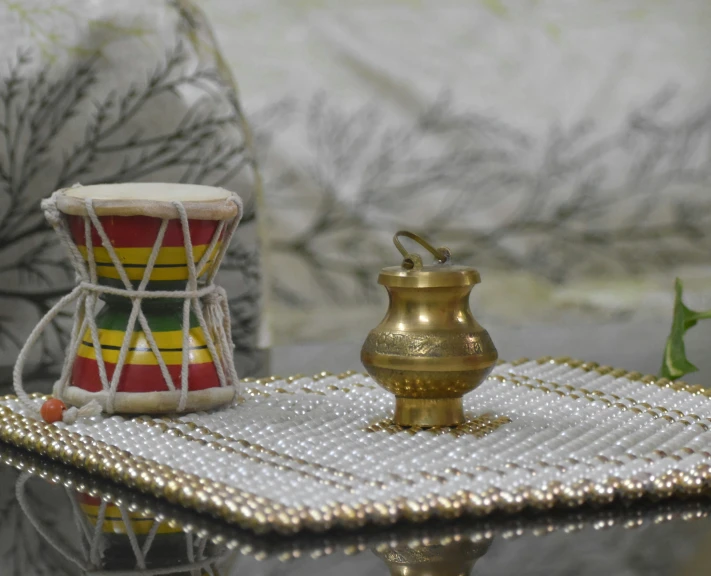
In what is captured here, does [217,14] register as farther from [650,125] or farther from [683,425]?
[683,425]

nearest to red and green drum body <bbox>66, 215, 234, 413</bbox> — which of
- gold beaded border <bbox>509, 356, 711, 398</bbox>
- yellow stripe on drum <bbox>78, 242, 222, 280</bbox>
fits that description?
yellow stripe on drum <bbox>78, 242, 222, 280</bbox>

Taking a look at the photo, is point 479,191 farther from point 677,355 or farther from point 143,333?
point 143,333

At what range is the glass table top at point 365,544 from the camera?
393mm

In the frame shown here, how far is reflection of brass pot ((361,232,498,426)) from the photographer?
0.55 metres

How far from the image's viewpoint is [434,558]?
40 cm

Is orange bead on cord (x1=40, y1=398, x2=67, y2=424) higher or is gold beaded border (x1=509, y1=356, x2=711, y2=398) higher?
orange bead on cord (x1=40, y1=398, x2=67, y2=424)

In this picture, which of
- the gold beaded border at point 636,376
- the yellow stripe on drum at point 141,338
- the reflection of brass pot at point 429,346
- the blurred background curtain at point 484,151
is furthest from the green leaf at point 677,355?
the blurred background curtain at point 484,151

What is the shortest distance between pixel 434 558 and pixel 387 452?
115mm

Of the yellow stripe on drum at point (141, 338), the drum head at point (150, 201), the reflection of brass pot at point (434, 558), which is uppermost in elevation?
the drum head at point (150, 201)

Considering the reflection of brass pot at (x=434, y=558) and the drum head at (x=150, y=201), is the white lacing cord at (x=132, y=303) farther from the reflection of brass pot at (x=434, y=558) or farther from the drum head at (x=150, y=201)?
the reflection of brass pot at (x=434, y=558)

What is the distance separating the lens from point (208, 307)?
0.66 meters

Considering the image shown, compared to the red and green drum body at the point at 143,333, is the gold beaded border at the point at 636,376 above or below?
below

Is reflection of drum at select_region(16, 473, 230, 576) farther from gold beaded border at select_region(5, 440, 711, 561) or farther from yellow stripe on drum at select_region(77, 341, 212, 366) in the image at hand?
yellow stripe on drum at select_region(77, 341, 212, 366)

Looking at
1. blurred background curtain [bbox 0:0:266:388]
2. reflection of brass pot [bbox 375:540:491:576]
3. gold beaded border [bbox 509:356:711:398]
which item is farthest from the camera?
blurred background curtain [bbox 0:0:266:388]
